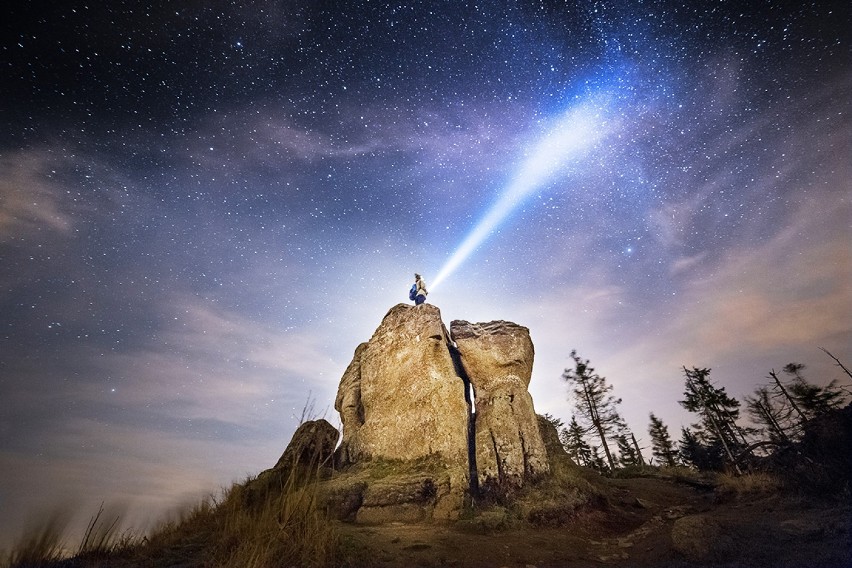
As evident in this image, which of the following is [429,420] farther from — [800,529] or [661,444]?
[661,444]

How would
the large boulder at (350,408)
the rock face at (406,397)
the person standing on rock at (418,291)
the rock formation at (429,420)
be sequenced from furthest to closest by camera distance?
the person standing on rock at (418,291), the large boulder at (350,408), the rock face at (406,397), the rock formation at (429,420)

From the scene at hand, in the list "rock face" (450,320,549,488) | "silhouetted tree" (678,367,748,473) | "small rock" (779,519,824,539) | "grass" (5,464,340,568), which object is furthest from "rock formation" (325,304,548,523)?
"silhouetted tree" (678,367,748,473)

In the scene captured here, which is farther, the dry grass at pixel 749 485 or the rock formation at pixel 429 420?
the rock formation at pixel 429 420

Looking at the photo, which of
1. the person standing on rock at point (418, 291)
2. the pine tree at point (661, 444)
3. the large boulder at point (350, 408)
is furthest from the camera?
the pine tree at point (661, 444)

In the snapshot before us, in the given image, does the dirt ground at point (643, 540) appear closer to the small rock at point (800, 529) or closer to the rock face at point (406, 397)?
the small rock at point (800, 529)

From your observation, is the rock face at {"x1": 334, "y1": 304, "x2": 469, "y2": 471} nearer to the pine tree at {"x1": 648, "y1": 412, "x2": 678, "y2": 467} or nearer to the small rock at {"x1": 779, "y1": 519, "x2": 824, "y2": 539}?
the small rock at {"x1": 779, "y1": 519, "x2": 824, "y2": 539}

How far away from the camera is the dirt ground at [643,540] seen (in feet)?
19.3

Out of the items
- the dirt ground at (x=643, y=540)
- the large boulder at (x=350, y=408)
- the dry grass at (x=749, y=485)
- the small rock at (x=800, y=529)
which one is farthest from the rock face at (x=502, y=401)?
the small rock at (x=800, y=529)

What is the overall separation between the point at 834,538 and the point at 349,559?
835 cm

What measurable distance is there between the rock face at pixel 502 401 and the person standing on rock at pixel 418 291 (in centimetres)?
275

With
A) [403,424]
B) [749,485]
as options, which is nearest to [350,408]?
[403,424]

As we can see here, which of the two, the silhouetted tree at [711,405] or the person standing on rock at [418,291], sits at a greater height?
the person standing on rock at [418,291]

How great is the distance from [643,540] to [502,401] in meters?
7.48

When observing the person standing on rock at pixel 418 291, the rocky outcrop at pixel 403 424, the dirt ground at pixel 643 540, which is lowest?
the dirt ground at pixel 643 540
